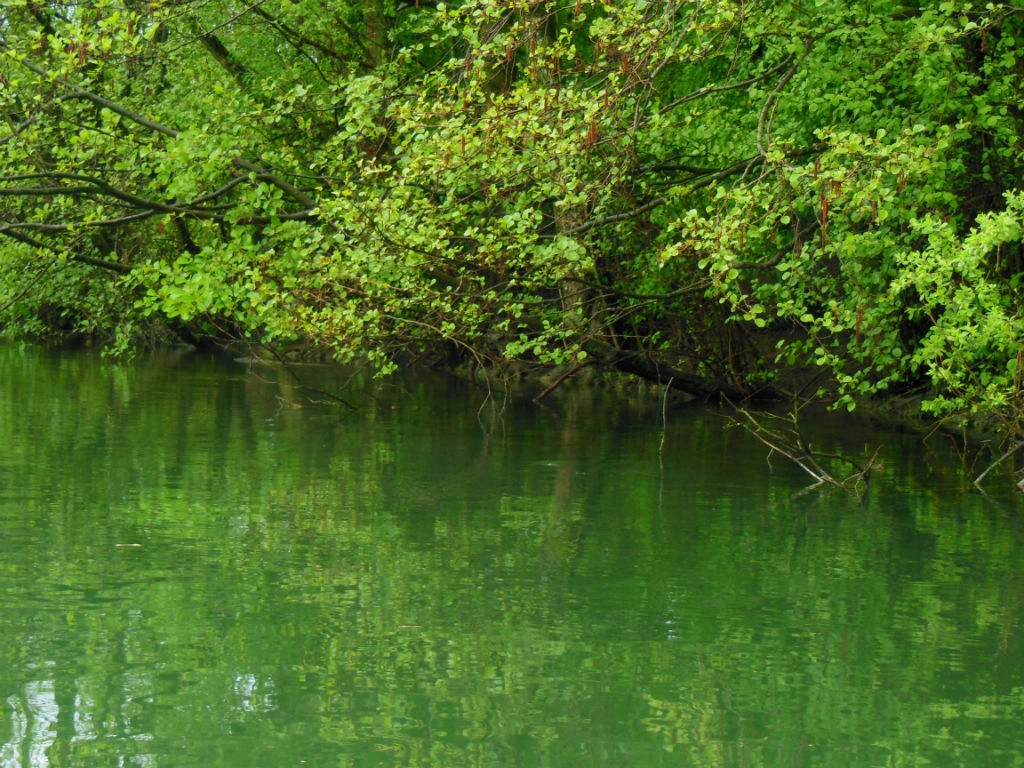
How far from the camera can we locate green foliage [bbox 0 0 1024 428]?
12.8m

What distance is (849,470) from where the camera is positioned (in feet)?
48.4

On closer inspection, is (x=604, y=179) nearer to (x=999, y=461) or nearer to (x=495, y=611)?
(x=999, y=461)

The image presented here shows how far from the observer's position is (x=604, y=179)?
50.3ft

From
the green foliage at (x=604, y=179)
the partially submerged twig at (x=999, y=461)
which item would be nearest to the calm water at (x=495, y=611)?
the partially submerged twig at (x=999, y=461)

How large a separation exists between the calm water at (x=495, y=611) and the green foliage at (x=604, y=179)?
1633 millimetres

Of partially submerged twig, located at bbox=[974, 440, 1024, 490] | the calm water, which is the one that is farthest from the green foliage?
the calm water

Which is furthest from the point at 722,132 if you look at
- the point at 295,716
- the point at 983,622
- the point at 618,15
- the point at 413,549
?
the point at 295,716

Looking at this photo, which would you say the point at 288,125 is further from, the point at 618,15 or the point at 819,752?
the point at 819,752

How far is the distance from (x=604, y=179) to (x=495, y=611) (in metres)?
7.92

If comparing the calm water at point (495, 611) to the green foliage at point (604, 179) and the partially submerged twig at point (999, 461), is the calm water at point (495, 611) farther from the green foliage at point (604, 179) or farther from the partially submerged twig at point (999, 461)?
the green foliage at point (604, 179)

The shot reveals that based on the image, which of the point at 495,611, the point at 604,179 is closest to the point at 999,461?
the point at 604,179

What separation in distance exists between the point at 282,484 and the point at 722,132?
20.1 ft

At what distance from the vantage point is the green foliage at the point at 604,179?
12.8 metres

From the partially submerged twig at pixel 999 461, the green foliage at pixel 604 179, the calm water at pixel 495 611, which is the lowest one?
the calm water at pixel 495 611
